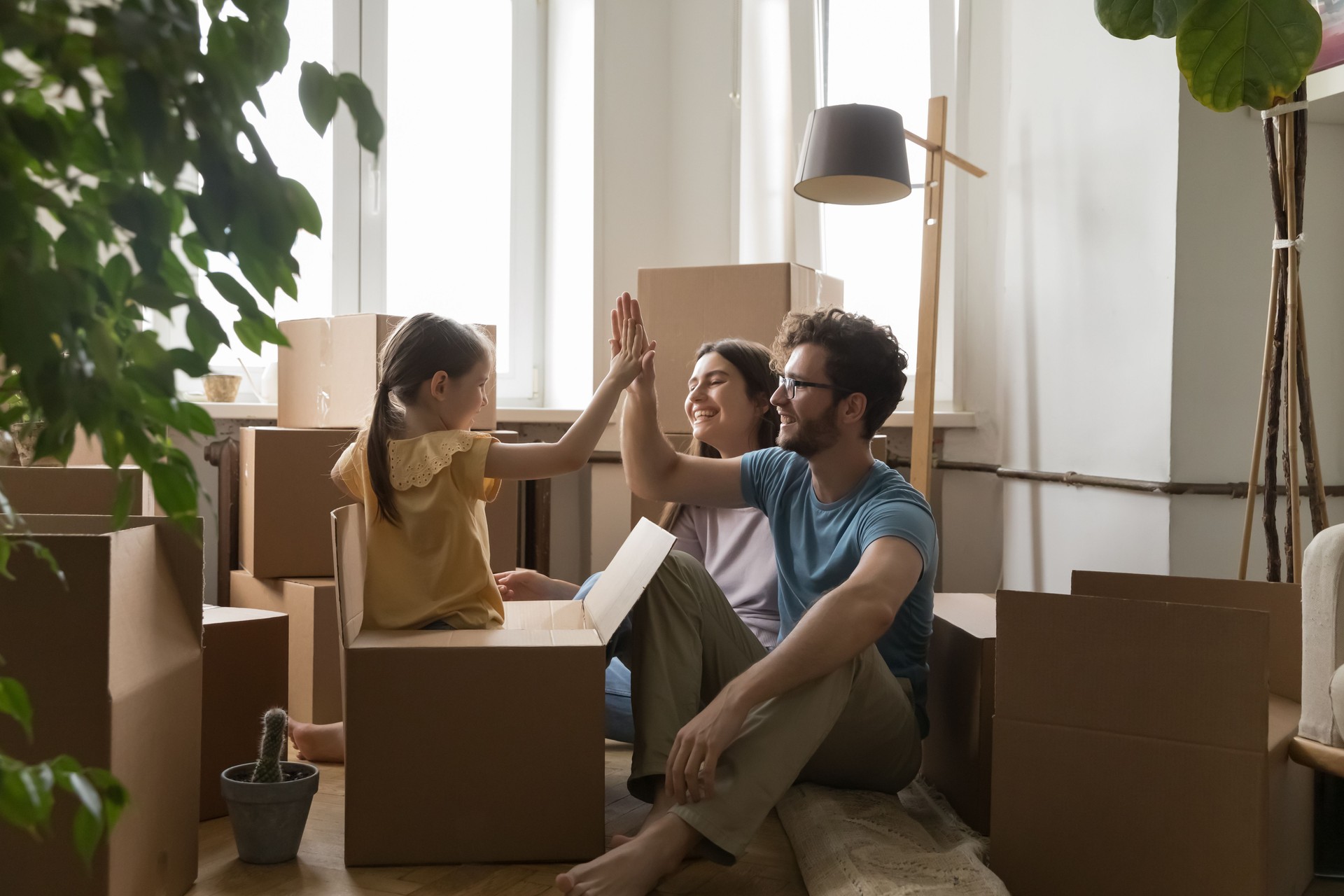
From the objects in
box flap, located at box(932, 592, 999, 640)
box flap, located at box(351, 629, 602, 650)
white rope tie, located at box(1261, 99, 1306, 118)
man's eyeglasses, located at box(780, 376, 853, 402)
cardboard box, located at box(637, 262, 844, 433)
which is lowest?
box flap, located at box(932, 592, 999, 640)

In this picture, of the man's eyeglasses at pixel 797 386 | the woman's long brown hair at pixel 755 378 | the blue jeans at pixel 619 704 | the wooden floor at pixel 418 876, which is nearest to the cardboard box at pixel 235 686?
the wooden floor at pixel 418 876

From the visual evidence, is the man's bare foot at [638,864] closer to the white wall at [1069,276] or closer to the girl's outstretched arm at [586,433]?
the girl's outstretched arm at [586,433]

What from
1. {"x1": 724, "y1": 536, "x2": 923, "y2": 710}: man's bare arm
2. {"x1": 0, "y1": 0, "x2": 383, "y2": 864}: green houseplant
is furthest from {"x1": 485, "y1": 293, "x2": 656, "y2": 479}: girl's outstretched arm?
{"x1": 0, "y1": 0, "x2": 383, "y2": 864}: green houseplant

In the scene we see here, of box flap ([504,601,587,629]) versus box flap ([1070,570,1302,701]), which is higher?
box flap ([1070,570,1302,701])

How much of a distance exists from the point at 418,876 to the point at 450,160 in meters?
2.36

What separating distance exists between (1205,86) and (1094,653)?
901mm

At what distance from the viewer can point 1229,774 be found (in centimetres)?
125

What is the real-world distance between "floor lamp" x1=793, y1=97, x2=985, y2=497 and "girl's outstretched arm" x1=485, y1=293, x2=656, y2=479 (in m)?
0.79

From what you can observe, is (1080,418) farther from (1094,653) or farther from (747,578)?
(1094,653)

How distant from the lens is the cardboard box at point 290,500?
→ 7.60 ft

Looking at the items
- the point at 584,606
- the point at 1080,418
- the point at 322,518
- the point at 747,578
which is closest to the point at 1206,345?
the point at 1080,418

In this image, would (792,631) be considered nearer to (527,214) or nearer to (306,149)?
(527,214)

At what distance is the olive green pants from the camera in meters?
1.39

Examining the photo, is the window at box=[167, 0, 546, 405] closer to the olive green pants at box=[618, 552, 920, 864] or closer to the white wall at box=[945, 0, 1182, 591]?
the white wall at box=[945, 0, 1182, 591]
